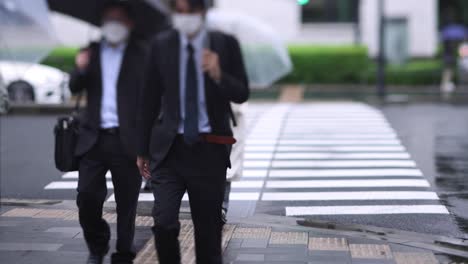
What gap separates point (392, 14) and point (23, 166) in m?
21.8

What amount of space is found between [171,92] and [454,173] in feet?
23.3

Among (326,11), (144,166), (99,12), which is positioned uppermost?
(99,12)

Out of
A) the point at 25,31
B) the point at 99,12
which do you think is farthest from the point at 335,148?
the point at 99,12

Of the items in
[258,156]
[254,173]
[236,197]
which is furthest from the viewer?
[258,156]

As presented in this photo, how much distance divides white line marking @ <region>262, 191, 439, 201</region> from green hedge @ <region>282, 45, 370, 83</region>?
1812cm

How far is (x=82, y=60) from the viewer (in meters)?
5.67

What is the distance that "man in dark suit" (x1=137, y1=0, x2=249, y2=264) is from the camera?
16.2ft

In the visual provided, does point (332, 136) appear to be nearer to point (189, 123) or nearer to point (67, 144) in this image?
point (67, 144)

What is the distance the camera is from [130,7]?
231 inches

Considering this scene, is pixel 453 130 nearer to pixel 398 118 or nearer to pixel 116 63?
pixel 398 118

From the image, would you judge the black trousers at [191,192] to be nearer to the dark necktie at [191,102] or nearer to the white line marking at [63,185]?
the dark necktie at [191,102]

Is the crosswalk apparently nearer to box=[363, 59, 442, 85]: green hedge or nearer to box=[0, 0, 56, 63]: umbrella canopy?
box=[0, 0, 56, 63]: umbrella canopy

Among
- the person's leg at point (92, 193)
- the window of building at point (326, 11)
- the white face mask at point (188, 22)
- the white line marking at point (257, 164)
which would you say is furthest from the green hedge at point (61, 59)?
the white face mask at point (188, 22)

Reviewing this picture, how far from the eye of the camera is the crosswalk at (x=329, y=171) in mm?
9281
